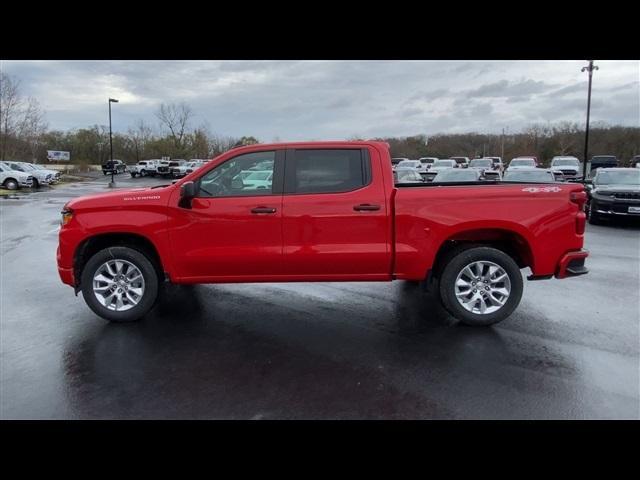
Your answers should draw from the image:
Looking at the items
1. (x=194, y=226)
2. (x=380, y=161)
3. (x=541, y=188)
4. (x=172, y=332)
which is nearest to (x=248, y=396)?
(x=172, y=332)

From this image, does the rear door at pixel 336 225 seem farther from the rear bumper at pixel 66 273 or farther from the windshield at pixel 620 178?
the windshield at pixel 620 178

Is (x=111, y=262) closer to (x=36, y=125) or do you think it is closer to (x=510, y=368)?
(x=510, y=368)

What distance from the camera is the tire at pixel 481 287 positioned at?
491 centimetres

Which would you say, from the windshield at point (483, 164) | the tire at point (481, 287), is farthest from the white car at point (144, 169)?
the tire at point (481, 287)

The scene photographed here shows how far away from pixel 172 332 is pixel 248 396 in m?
1.70

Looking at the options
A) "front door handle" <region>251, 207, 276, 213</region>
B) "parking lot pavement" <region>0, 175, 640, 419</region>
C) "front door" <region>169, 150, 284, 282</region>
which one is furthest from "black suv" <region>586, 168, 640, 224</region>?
"front door handle" <region>251, 207, 276, 213</region>

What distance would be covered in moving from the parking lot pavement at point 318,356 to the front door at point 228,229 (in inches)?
24.8

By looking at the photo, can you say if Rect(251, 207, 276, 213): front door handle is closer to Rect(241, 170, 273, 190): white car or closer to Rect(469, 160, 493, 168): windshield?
Rect(241, 170, 273, 190): white car

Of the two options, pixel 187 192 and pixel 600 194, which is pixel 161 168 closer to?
pixel 600 194

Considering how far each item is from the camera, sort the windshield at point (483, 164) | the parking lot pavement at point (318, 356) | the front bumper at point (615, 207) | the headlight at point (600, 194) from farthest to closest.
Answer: the windshield at point (483, 164) < the headlight at point (600, 194) < the front bumper at point (615, 207) < the parking lot pavement at point (318, 356)

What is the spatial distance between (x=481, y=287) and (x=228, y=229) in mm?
2854

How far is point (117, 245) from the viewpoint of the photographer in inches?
204

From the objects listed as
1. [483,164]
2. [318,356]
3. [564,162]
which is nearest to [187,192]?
[318,356]

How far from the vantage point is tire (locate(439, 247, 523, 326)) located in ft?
16.1
